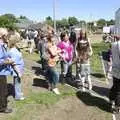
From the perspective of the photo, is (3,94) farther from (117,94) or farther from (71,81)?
(71,81)

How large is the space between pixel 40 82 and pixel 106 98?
2953 millimetres

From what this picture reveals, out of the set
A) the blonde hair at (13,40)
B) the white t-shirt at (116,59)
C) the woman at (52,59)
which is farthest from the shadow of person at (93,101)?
the blonde hair at (13,40)

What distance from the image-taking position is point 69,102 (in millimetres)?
11711

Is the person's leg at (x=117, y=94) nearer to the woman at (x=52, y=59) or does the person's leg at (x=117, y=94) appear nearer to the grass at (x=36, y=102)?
the grass at (x=36, y=102)

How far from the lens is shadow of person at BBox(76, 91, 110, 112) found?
1122 cm

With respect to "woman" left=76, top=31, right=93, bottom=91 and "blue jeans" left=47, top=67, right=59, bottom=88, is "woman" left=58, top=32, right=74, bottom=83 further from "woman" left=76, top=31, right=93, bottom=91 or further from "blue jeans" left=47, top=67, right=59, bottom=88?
"blue jeans" left=47, top=67, right=59, bottom=88

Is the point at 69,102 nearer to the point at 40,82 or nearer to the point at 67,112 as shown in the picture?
the point at 67,112

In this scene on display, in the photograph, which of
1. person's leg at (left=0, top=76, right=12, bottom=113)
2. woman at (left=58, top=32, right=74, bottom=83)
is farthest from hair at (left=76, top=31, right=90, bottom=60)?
person's leg at (left=0, top=76, right=12, bottom=113)

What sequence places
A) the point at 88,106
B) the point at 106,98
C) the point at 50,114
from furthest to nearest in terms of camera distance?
the point at 106,98 → the point at 88,106 → the point at 50,114

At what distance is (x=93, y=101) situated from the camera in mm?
11773

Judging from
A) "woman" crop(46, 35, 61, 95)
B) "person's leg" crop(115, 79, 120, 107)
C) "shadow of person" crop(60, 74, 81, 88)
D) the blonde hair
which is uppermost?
the blonde hair

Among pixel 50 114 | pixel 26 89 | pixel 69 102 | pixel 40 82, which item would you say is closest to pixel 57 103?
pixel 69 102

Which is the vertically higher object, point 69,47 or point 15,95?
point 69,47

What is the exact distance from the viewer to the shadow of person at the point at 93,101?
11220 mm
